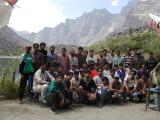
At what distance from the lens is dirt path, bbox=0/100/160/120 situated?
9.79 m

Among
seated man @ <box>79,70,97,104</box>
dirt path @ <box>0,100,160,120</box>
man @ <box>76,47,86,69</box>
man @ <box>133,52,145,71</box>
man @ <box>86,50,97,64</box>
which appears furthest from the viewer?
man @ <box>133,52,145,71</box>

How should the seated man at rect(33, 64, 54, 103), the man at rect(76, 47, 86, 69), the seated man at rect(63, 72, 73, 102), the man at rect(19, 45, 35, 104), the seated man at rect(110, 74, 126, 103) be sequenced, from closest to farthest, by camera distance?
1. the seated man at rect(33, 64, 54, 103)
2. the seated man at rect(63, 72, 73, 102)
3. the man at rect(19, 45, 35, 104)
4. the seated man at rect(110, 74, 126, 103)
5. the man at rect(76, 47, 86, 69)

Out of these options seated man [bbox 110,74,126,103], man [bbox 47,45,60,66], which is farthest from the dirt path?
man [bbox 47,45,60,66]

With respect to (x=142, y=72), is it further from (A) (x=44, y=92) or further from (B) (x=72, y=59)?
(A) (x=44, y=92)

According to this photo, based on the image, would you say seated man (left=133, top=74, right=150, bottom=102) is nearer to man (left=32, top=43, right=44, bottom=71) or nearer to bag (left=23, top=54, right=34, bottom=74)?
man (left=32, top=43, right=44, bottom=71)

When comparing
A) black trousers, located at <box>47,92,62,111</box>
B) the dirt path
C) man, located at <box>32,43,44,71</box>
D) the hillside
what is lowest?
the dirt path

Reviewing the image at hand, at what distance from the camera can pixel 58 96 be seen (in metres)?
10.5

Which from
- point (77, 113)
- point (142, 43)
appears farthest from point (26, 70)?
point (142, 43)

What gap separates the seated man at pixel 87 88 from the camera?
11.4 m

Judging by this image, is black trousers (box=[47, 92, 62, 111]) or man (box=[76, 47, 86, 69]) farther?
man (box=[76, 47, 86, 69])

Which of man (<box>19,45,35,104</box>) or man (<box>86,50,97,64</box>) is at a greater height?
man (<box>86,50,97,64</box>)

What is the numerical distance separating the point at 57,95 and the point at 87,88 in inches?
59.4

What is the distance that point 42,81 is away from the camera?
10977 mm

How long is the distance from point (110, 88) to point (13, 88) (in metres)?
3.17
